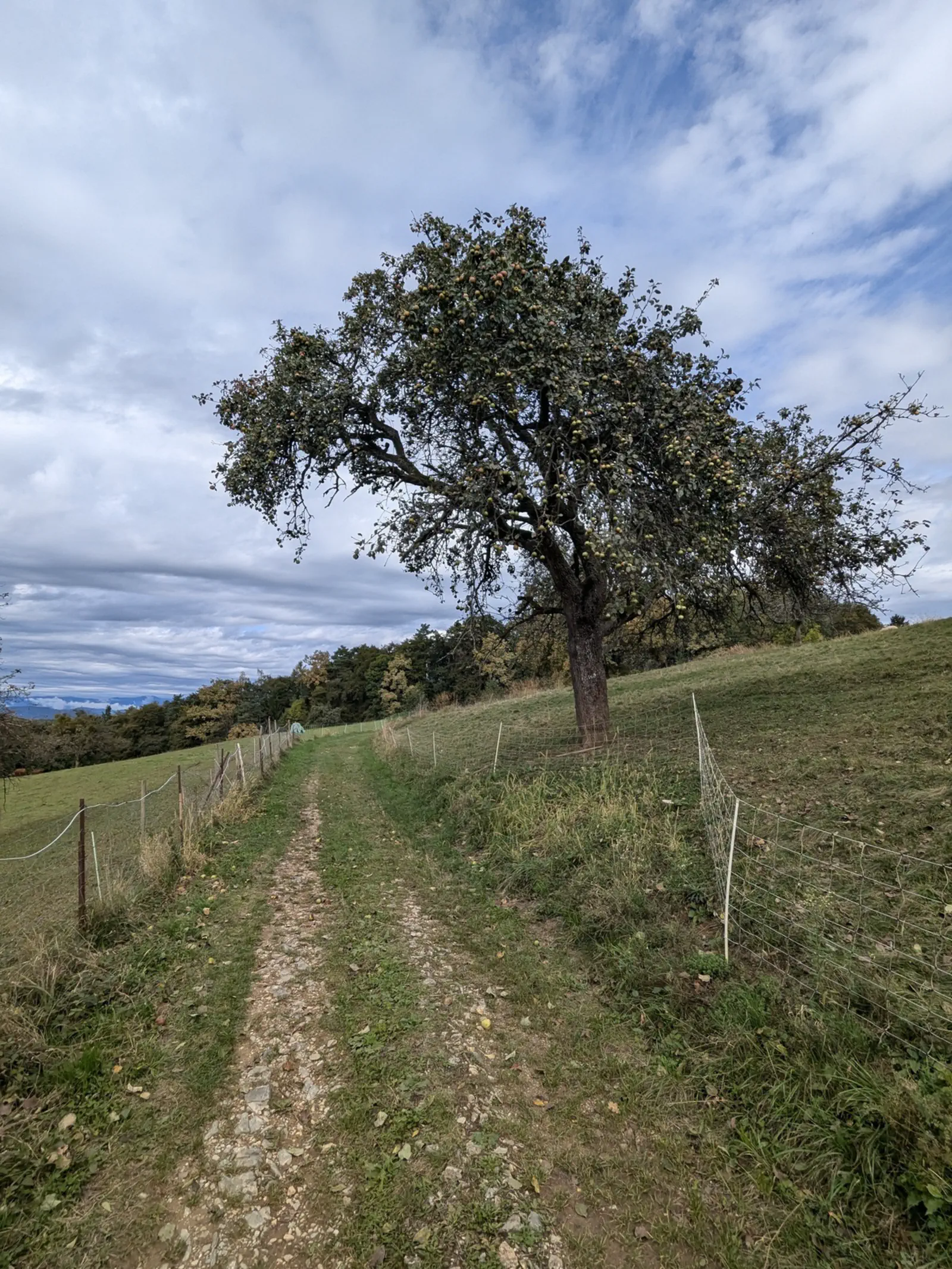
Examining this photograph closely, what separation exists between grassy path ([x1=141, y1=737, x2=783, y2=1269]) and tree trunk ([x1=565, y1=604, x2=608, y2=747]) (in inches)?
233

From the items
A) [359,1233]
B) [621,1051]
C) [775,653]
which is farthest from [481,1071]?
[775,653]

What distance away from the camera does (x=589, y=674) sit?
37.7ft

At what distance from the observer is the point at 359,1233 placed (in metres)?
2.88

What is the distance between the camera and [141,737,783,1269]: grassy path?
9.34ft

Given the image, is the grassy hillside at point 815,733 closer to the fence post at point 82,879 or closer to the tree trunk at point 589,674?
the tree trunk at point 589,674

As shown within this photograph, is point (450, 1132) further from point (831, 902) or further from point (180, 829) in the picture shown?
point (180, 829)

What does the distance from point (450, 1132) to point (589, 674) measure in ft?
28.4

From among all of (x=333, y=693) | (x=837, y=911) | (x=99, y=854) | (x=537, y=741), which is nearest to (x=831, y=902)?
(x=837, y=911)

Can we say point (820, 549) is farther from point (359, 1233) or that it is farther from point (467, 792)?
point (359, 1233)

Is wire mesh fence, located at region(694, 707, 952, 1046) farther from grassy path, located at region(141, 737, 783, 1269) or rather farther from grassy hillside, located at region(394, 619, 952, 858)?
grassy path, located at region(141, 737, 783, 1269)

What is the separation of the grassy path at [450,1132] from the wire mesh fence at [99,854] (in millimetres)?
2252

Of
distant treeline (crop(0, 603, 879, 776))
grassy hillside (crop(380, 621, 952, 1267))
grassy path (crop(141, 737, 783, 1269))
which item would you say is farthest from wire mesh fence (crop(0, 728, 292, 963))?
distant treeline (crop(0, 603, 879, 776))

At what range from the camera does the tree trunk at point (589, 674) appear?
449 inches

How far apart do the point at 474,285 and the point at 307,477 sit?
→ 503 centimetres
